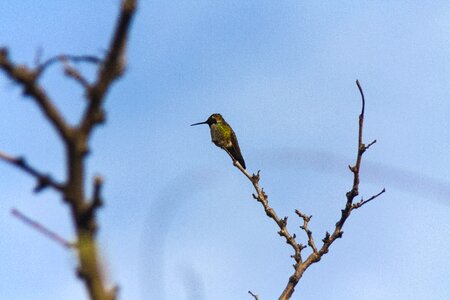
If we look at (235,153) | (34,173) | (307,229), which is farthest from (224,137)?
(34,173)

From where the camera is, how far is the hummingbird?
15.7 m

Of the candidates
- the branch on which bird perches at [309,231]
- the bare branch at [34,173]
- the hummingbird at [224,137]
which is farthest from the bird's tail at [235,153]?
the bare branch at [34,173]

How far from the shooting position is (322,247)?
26.2ft

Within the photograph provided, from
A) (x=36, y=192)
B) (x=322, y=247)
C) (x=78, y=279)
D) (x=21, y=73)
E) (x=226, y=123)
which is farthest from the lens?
(x=226, y=123)

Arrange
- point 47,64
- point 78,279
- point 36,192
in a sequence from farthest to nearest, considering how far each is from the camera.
Answer: 1. point 47,64
2. point 36,192
3. point 78,279

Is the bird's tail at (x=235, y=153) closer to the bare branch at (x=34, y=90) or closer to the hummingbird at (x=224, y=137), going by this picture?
the hummingbird at (x=224, y=137)

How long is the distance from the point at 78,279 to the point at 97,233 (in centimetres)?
11

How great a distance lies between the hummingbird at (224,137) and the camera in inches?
618

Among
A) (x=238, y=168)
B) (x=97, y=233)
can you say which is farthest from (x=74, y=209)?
(x=238, y=168)

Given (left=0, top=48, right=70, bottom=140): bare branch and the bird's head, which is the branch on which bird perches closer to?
(left=0, top=48, right=70, bottom=140): bare branch

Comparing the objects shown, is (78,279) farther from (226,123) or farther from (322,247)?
(226,123)

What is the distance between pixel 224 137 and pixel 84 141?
569 inches

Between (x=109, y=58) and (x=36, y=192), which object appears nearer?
(x=109, y=58)

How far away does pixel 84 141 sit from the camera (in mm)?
1669
